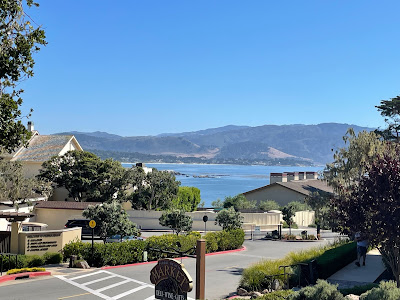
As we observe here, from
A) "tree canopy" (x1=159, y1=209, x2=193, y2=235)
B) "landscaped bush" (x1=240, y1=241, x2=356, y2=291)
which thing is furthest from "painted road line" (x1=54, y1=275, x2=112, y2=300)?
"tree canopy" (x1=159, y1=209, x2=193, y2=235)

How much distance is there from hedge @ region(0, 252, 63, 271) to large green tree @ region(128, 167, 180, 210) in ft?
92.0

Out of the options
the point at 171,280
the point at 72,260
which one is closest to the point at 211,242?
the point at 72,260

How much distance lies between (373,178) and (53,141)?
56310mm

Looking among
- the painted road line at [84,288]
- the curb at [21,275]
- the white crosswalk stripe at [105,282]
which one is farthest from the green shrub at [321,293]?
the curb at [21,275]

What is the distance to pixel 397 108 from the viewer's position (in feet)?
176

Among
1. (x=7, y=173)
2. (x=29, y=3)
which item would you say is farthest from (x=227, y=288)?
(x=7, y=173)

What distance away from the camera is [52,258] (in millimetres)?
28531

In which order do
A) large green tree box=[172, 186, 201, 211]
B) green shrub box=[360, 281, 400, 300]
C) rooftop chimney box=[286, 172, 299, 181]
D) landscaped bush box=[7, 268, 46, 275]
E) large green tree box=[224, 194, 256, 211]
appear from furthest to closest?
1. rooftop chimney box=[286, 172, 299, 181]
2. large green tree box=[224, 194, 256, 211]
3. large green tree box=[172, 186, 201, 211]
4. landscaped bush box=[7, 268, 46, 275]
5. green shrub box=[360, 281, 400, 300]

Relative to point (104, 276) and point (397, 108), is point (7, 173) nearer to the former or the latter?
point (104, 276)

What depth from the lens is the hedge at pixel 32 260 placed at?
26219 millimetres

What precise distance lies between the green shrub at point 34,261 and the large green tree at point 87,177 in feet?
92.4

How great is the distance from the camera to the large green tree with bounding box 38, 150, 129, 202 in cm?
5612

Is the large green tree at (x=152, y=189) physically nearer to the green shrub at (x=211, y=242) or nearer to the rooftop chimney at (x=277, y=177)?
the green shrub at (x=211, y=242)

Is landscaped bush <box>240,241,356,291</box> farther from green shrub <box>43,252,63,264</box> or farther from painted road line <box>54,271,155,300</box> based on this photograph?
green shrub <box>43,252,63,264</box>
